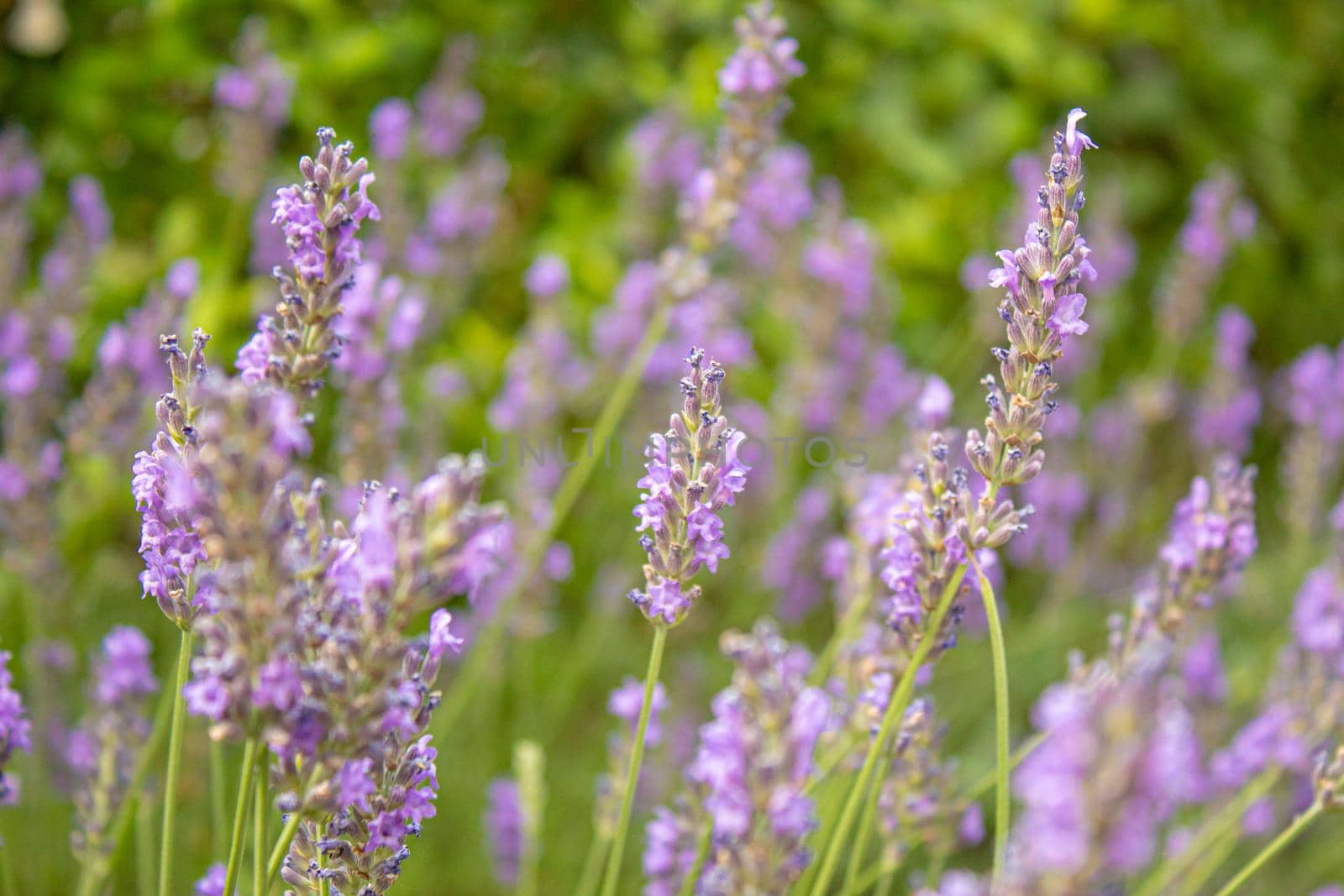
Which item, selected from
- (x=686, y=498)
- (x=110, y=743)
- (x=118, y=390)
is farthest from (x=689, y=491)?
(x=118, y=390)

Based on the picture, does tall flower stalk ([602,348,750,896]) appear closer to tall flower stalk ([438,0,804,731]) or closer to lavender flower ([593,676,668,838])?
lavender flower ([593,676,668,838])

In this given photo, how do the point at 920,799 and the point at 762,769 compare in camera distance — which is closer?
the point at 762,769

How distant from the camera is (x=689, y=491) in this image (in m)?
1.13

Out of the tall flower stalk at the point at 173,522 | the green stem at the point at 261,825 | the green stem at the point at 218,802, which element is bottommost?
the green stem at the point at 261,825

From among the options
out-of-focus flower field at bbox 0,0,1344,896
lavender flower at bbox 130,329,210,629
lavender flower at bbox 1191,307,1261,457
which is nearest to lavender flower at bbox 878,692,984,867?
out-of-focus flower field at bbox 0,0,1344,896

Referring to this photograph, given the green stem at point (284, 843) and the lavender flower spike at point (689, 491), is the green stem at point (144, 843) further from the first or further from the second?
the lavender flower spike at point (689, 491)

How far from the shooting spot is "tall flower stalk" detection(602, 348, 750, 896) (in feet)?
3.72

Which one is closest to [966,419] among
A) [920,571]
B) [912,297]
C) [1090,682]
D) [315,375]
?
[912,297]

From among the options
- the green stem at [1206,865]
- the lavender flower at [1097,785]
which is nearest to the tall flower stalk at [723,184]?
the green stem at [1206,865]

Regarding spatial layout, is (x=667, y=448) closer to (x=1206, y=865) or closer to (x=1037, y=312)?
(x=1037, y=312)

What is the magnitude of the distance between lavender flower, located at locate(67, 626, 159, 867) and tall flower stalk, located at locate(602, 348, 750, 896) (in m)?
0.67

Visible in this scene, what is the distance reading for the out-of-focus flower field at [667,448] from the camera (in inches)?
37.4

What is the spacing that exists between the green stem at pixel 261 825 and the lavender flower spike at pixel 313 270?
38 cm

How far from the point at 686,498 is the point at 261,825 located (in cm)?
46
